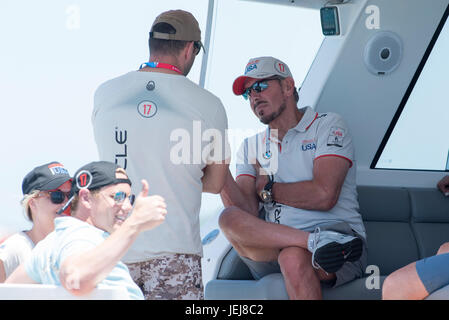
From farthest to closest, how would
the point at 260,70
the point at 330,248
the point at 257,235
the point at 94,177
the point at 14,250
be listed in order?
the point at 260,70, the point at 257,235, the point at 330,248, the point at 14,250, the point at 94,177

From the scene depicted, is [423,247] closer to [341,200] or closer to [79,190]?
[341,200]

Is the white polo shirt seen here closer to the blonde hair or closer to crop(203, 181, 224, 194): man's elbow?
crop(203, 181, 224, 194): man's elbow

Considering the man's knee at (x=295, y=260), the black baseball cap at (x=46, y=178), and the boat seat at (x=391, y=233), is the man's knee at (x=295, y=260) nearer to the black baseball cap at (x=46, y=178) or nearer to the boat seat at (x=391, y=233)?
the boat seat at (x=391, y=233)

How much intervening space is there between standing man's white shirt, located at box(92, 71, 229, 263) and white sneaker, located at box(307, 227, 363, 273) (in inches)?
33.2

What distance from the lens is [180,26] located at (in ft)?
7.95

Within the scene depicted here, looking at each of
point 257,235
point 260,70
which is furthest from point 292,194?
point 260,70

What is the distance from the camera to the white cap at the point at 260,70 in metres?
3.53

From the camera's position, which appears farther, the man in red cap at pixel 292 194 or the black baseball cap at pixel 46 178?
the man in red cap at pixel 292 194

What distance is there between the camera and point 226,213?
3340 millimetres

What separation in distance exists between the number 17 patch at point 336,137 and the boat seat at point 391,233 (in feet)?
2.42

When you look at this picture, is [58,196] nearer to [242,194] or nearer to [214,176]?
[214,176]

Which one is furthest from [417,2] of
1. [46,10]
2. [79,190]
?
[79,190]

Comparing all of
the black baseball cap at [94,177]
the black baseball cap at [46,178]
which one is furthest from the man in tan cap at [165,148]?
the black baseball cap at [46,178]

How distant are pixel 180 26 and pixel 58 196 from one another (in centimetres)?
93
